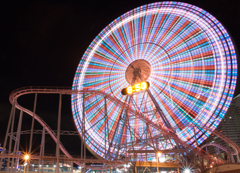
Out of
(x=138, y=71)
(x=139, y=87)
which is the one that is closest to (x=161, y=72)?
(x=138, y=71)

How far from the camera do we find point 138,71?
26.4 meters

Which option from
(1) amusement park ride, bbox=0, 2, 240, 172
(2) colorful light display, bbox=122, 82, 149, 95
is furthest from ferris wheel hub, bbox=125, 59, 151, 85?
(2) colorful light display, bbox=122, 82, 149, 95

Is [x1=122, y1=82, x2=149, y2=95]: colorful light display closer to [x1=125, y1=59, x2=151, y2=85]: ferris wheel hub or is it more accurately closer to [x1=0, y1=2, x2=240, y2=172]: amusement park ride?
[x1=0, y1=2, x2=240, y2=172]: amusement park ride

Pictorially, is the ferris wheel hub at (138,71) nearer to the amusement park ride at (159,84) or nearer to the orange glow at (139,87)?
the amusement park ride at (159,84)

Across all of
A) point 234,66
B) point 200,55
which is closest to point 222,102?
point 234,66

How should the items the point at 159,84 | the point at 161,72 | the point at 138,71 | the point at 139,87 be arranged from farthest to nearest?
the point at 138,71
the point at 159,84
the point at 161,72
the point at 139,87

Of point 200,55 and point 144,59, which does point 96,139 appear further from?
point 200,55

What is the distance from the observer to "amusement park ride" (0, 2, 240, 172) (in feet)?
68.0

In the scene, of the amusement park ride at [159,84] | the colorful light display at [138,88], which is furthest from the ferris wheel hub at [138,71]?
the colorful light display at [138,88]

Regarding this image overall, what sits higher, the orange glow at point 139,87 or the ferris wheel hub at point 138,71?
the ferris wheel hub at point 138,71

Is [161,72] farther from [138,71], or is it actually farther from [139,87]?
[139,87]

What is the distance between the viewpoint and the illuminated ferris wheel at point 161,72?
874 inches

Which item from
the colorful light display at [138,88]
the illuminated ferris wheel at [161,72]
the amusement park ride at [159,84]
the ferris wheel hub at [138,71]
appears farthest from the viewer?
the ferris wheel hub at [138,71]

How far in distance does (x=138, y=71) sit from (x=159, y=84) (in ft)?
9.88
